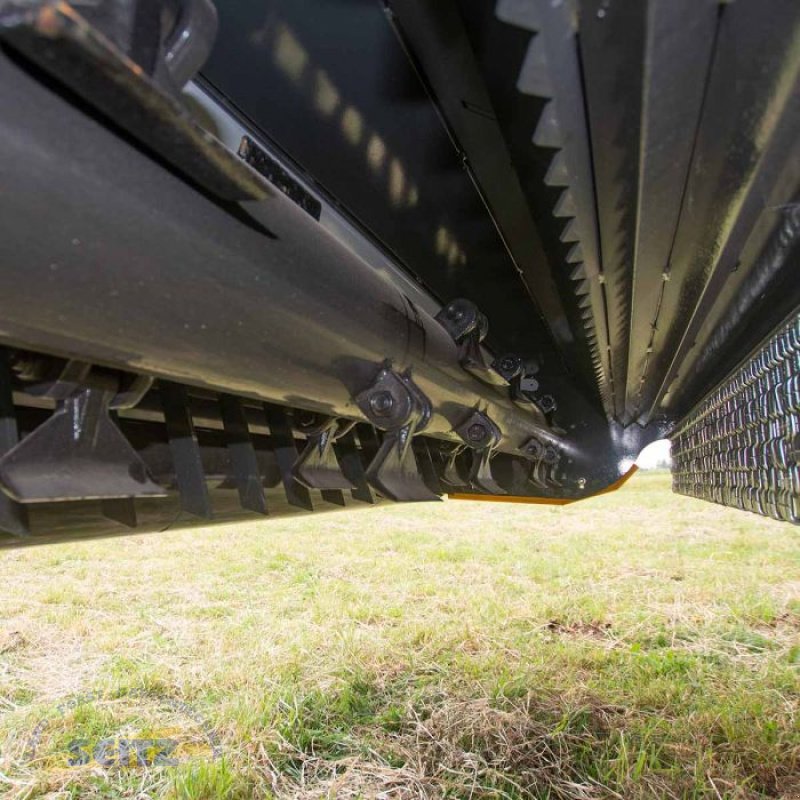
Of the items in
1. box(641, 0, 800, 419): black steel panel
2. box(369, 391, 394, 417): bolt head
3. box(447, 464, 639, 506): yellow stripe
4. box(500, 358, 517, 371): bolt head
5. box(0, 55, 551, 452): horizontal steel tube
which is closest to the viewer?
box(0, 55, 551, 452): horizontal steel tube

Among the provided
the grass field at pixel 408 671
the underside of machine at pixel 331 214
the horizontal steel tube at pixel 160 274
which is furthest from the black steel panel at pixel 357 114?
the grass field at pixel 408 671

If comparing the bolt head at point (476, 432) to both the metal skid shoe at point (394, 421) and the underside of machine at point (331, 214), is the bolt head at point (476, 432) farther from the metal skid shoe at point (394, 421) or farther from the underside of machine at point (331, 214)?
the metal skid shoe at point (394, 421)

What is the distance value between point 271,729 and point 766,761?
145 cm

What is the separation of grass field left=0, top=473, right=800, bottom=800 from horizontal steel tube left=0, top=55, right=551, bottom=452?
51.1 inches

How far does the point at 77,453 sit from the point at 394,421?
0.52 metres

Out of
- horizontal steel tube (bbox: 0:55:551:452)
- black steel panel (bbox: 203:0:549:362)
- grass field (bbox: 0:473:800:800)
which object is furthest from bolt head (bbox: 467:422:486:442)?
grass field (bbox: 0:473:800:800)

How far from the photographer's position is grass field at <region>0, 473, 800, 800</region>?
5.46 ft

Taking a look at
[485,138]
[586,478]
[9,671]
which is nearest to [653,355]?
[586,478]

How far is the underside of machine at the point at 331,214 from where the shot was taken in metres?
0.49

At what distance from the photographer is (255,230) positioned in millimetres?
662

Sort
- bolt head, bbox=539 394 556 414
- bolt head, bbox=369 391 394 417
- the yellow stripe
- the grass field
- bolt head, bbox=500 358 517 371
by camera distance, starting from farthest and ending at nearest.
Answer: bolt head, bbox=539 394 556 414 → the yellow stripe → bolt head, bbox=500 358 517 371 → the grass field → bolt head, bbox=369 391 394 417

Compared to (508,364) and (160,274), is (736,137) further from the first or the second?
(508,364)

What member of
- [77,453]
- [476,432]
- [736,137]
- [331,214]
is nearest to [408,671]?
[476,432]

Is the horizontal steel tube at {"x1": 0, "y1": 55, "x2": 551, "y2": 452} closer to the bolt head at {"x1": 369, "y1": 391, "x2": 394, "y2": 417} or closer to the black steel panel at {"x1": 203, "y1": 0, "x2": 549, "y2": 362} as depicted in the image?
the bolt head at {"x1": 369, "y1": 391, "x2": 394, "y2": 417}
